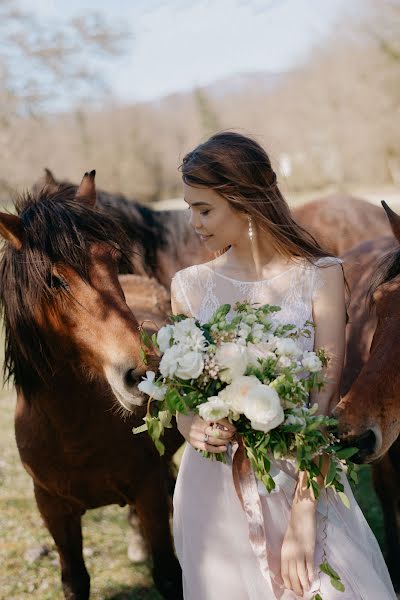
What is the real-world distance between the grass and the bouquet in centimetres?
225

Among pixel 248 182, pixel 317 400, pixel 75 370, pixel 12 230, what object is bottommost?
pixel 75 370

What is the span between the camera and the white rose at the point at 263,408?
1754 millimetres

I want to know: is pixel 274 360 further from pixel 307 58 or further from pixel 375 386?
pixel 307 58

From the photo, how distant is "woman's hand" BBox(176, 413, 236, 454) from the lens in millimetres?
1985

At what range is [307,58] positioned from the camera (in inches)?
1048

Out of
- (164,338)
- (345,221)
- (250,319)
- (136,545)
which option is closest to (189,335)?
(164,338)

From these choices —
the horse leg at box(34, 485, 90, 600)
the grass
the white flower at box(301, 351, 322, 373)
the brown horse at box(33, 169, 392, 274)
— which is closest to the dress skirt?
the white flower at box(301, 351, 322, 373)

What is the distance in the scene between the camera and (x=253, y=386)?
181 centimetres

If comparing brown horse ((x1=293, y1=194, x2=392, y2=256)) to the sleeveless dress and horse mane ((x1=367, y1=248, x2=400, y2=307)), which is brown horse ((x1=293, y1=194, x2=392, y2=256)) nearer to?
horse mane ((x1=367, y1=248, x2=400, y2=307))

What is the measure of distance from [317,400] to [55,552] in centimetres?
322

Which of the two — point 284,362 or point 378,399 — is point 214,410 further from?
point 378,399

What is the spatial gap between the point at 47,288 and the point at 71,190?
808 mm

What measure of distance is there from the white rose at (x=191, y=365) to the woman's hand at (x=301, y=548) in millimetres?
626

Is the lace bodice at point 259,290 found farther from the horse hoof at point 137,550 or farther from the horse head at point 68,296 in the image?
the horse hoof at point 137,550
